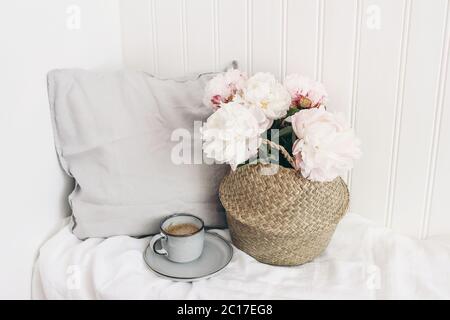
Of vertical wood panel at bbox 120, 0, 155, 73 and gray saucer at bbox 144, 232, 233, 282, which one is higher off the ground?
vertical wood panel at bbox 120, 0, 155, 73

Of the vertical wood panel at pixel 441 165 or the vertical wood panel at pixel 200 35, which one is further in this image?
the vertical wood panel at pixel 200 35

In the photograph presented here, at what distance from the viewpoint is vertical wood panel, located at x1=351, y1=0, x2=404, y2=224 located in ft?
3.45

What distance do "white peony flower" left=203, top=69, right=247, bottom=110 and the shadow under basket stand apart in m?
0.15

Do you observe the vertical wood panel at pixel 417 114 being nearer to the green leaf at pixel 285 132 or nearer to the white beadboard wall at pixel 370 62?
the white beadboard wall at pixel 370 62

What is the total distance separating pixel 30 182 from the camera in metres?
0.99

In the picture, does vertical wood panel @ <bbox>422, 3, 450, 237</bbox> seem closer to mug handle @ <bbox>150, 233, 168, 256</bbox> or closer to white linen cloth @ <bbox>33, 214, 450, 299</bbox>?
white linen cloth @ <bbox>33, 214, 450, 299</bbox>

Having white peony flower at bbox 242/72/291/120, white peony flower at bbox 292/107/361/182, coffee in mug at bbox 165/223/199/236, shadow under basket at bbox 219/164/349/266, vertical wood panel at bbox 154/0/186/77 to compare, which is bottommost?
coffee in mug at bbox 165/223/199/236

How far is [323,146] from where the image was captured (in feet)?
2.83

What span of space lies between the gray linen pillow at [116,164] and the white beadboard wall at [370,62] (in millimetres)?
277

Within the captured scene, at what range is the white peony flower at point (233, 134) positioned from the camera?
88cm

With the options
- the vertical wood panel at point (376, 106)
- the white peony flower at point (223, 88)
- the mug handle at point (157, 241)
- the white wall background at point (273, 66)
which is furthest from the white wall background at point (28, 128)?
the vertical wood panel at point (376, 106)

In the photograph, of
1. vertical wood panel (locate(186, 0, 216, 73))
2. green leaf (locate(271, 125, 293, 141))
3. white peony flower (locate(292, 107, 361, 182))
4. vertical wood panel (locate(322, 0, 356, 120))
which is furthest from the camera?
vertical wood panel (locate(186, 0, 216, 73))

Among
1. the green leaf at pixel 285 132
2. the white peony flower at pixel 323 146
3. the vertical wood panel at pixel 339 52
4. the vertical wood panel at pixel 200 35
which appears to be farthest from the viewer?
the vertical wood panel at pixel 200 35

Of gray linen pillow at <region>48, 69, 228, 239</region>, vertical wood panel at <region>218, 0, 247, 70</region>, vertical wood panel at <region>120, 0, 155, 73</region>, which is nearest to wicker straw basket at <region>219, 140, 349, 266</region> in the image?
gray linen pillow at <region>48, 69, 228, 239</region>
